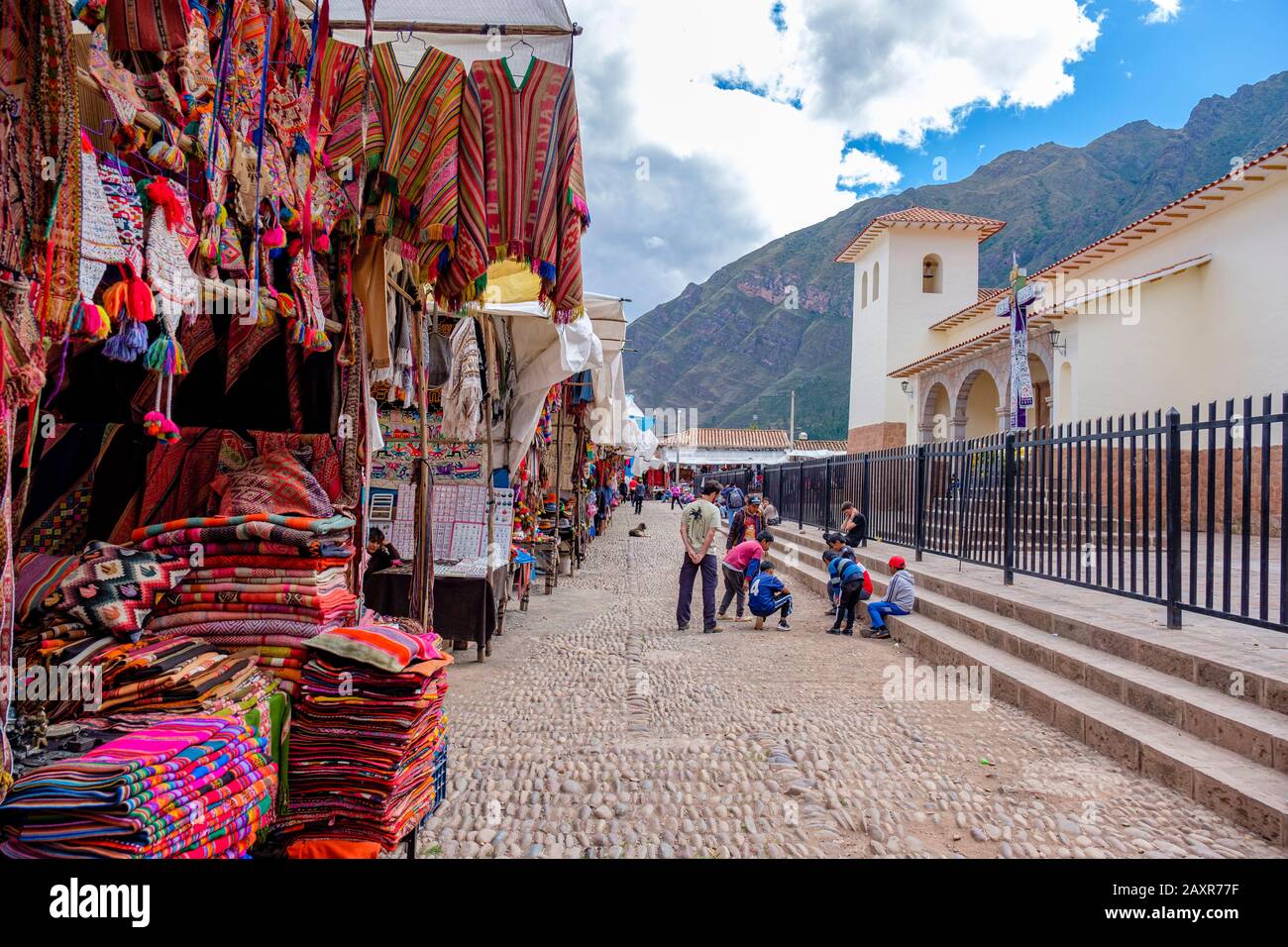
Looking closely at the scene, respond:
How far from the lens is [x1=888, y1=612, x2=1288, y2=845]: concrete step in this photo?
10.1 ft

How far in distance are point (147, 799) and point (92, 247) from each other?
4.57 ft

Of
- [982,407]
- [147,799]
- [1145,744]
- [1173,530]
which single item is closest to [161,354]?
[147,799]

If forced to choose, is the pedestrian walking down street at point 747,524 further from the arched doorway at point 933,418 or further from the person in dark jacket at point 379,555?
the arched doorway at point 933,418

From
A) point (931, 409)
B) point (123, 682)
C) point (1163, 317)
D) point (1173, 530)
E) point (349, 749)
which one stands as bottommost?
point (349, 749)

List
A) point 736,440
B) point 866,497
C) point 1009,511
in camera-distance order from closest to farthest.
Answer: point 1009,511 → point 866,497 → point 736,440

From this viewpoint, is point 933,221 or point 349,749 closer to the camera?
point 349,749

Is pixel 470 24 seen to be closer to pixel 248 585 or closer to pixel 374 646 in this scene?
pixel 248 585

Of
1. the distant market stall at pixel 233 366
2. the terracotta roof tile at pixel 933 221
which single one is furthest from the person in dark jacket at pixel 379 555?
the terracotta roof tile at pixel 933 221

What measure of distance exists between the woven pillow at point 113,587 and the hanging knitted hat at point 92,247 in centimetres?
93

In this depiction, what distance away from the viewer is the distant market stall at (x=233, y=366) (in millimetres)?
1742

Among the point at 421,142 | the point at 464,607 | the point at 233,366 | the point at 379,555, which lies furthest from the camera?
the point at 464,607

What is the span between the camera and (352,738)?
8.05 feet

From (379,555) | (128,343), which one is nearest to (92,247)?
(128,343)

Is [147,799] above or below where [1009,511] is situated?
below
